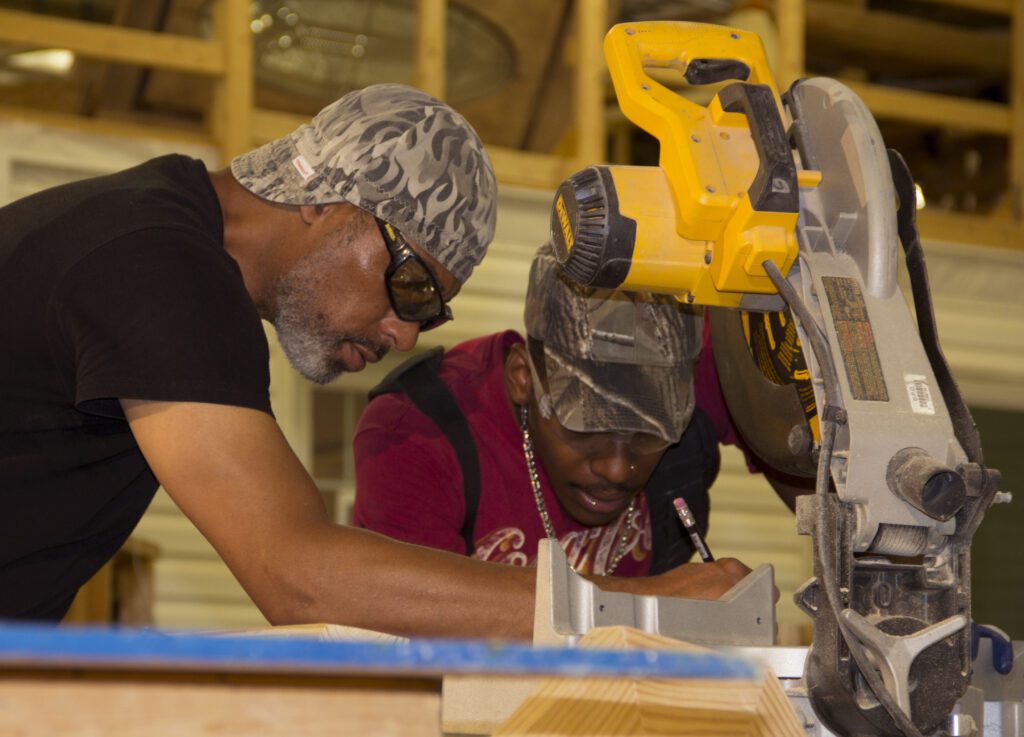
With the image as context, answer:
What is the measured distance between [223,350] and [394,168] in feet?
1.67

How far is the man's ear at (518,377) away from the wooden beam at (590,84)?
2645mm

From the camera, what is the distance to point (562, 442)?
2.17 metres

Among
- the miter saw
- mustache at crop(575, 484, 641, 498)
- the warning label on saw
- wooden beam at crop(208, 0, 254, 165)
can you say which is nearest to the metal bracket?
the miter saw

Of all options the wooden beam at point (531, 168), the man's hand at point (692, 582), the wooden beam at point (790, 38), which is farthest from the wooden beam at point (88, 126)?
the man's hand at point (692, 582)

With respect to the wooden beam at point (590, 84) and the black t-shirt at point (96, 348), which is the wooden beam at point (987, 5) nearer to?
the wooden beam at point (590, 84)

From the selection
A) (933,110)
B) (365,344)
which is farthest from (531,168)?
(365,344)

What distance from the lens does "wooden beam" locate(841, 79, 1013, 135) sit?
17.0 ft

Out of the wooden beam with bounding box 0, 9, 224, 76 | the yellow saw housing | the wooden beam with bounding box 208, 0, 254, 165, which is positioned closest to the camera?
the yellow saw housing

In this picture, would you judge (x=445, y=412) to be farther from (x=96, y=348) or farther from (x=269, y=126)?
(x=269, y=126)

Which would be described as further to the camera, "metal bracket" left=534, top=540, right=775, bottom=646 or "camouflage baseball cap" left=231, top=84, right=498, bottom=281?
"camouflage baseball cap" left=231, top=84, right=498, bottom=281

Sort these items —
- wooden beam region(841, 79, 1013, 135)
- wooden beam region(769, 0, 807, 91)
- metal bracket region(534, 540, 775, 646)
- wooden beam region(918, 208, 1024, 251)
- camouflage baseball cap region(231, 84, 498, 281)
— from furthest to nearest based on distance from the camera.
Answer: wooden beam region(918, 208, 1024, 251) < wooden beam region(841, 79, 1013, 135) < wooden beam region(769, 0, 807, 91) < camouflage baseball cap region(231, 84, 498, 281) < metal bracket region(534, 540, 775, 646)

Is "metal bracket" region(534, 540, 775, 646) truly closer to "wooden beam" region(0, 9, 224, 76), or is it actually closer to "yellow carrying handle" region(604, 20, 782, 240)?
"yellow carrying handle" region(604, 20, 782, 240)

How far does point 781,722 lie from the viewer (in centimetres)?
90

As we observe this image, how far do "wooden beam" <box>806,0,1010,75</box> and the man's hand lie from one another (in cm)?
440
